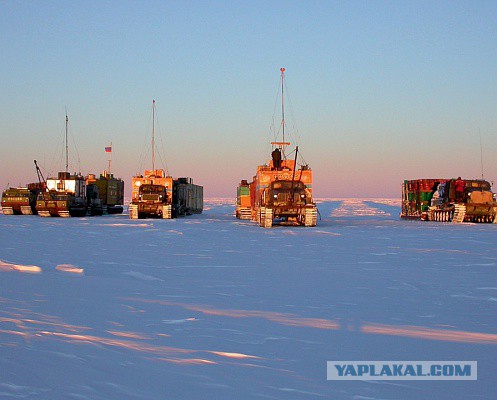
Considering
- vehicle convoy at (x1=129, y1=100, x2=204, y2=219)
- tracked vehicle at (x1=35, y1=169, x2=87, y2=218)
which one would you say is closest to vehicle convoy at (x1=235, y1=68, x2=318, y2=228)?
vehicle convoy at (x1=129, y1=100, x2=204, y2=219)

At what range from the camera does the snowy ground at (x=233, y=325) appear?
5.14 meters

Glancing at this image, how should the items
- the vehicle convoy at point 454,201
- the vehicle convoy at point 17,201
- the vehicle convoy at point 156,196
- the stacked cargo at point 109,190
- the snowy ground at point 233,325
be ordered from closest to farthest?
the snowy ground at point 233,325, the vehicle convoy at point 454,201, the vehicle convoy at point 156,196, the vehicle convoy at point 17,201, the stacked cargo at point 109,190

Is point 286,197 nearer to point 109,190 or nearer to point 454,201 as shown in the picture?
point 454,201

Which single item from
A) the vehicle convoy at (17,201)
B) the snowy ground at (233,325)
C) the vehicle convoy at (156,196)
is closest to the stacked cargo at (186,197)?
the vehicle convoy at (156,196)

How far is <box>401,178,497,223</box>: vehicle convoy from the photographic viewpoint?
134ft

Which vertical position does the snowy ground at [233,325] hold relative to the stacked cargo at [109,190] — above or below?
below

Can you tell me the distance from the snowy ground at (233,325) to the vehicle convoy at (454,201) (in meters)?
27.7

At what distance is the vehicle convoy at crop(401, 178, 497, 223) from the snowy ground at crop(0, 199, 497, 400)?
2768cm

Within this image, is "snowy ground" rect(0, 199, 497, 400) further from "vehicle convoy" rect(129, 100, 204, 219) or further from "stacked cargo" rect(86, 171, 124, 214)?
"stacked cargo" rect(86, 171, 124, 214)

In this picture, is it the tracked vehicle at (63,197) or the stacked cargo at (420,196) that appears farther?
the tracked vehicle at (63,197)

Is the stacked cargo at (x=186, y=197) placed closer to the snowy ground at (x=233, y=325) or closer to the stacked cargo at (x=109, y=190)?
the stacked cargo at (x=109, y=190)

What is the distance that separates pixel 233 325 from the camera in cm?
752

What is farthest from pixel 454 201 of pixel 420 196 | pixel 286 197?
pixel 286 197

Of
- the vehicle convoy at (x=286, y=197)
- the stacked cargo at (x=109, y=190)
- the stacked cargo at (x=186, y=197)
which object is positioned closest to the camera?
the vehicle convoy at (x=286, y=197)
